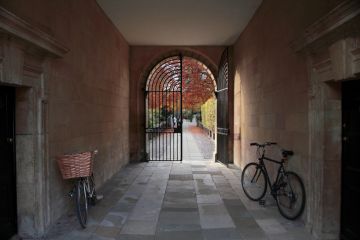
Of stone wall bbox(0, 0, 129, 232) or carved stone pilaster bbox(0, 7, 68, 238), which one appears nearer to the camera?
carved stone pilaster bbox(0, 7, 68, 238)

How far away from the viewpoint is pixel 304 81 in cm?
425

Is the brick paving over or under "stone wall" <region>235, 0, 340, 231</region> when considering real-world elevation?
under

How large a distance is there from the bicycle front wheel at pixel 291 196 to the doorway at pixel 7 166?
3.40 metres

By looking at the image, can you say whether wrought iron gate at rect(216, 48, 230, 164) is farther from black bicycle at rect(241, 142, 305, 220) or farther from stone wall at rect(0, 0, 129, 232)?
black bicycle at rect(241, 142, 305, 220)

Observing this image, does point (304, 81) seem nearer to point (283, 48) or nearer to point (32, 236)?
point (283, 48)

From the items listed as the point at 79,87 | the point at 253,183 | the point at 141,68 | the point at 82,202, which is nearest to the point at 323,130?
the point at 253,183

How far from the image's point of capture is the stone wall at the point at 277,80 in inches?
168

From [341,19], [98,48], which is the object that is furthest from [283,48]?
[98,48]

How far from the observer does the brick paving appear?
13.3 feet

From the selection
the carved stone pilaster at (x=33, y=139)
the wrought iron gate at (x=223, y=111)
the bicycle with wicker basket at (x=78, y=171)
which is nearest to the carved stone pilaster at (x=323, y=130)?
the bicycle with wicker basket at (x=78, y=171)

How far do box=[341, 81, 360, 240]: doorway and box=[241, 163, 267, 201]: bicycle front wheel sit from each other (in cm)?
189

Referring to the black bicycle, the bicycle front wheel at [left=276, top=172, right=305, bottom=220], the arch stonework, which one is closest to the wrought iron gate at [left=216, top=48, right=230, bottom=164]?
the arch stonework

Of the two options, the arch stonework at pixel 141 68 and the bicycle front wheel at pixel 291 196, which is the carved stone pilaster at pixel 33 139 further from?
the arch stonework at pixel 141 68

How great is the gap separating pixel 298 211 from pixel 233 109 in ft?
18.1
